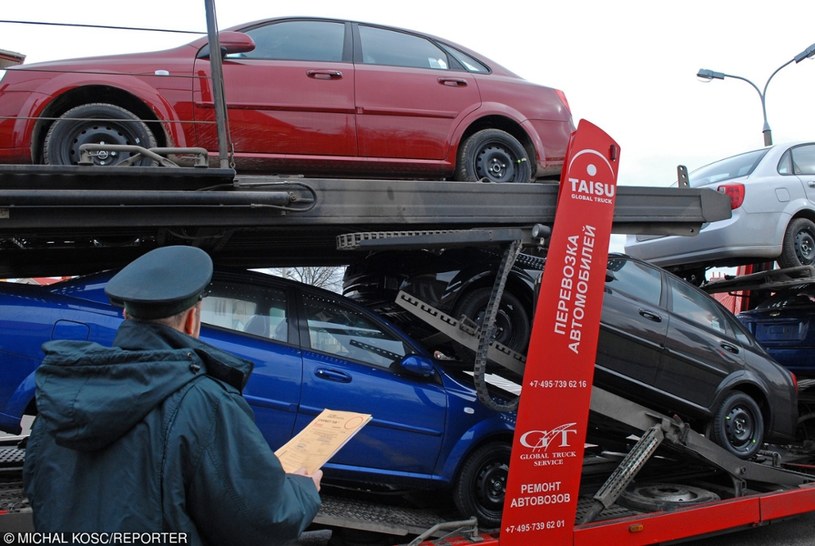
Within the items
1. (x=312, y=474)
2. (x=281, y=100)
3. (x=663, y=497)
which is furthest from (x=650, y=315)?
(x=312, y=474)

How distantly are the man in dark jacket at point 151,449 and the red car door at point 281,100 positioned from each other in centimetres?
279

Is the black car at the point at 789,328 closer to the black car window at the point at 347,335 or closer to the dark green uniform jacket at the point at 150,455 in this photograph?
the black car window at the point at 347,335

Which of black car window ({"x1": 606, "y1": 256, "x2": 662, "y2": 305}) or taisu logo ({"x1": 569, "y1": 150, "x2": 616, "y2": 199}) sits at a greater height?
taisu logo ({"x1": 569, "y1": 150, "x2": 616, "y2": 199})

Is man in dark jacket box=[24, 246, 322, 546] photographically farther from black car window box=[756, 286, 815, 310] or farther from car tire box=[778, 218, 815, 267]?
black car window box=[756, 286, 815, 310]

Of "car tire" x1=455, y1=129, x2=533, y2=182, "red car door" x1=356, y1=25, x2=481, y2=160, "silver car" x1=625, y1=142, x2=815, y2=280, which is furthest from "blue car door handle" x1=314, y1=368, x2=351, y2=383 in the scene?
"silver car" x1=625, y1=142, x2=815, y2=280

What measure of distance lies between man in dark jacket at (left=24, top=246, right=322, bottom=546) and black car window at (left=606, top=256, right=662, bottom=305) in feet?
13.1

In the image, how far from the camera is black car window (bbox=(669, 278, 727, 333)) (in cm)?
534

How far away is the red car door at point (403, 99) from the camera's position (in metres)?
4.45

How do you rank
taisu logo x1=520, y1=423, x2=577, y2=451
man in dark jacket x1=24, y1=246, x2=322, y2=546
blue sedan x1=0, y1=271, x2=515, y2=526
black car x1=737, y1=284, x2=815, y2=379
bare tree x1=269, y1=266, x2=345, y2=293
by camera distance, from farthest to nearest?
bare tree x1=269, y1=266, x2=345, y2=293 < black car x1=737, y1=284, x2=815, y2=379 < taisu logo x1=520, y1=423, x2=577, y2=451 < blue sedan x1=0, y1=271, x2=515, y2=526 < man in dark jacket x1=24, y1=246, x2=322, y2=546

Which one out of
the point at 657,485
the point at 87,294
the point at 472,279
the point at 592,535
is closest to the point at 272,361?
the point at 87,294

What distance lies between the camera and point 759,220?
599 cm

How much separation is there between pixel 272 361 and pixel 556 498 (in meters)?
1.85

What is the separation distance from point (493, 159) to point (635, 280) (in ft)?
4.90

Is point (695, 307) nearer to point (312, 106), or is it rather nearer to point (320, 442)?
point (312, 106)
